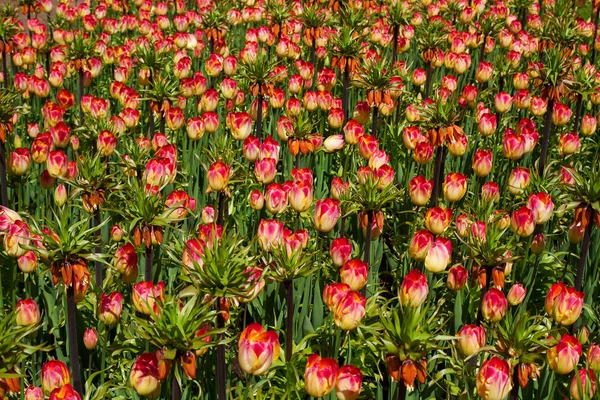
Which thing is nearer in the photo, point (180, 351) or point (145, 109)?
point (180, 351)

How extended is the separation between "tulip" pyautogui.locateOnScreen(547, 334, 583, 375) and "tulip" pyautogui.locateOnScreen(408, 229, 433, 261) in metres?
0.86

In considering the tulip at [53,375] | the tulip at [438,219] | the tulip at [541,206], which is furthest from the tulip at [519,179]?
the tulip at [53,375]

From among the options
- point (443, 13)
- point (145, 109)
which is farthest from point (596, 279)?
point (443, 13)

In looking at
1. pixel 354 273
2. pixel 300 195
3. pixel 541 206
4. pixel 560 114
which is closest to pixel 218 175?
pixel 300 195

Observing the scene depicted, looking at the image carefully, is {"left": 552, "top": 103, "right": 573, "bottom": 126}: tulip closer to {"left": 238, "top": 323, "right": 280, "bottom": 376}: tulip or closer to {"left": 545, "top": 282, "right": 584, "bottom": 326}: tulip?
{"left": 545, "top": 282, "right": 584, "bottom": 326}: tulip

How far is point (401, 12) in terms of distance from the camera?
6496 mm

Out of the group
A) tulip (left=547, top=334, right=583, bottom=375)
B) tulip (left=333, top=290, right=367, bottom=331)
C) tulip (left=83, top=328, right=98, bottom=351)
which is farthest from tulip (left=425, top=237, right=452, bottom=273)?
tulip (left=83, top=328, right=98, bottom=351)

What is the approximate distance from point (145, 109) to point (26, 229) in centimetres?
367

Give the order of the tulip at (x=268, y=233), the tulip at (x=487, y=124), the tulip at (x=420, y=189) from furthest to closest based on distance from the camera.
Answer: the tulip at (x=487, y=124), the tulip at (x=420, y=189), the tulip at (x=268, y=233)

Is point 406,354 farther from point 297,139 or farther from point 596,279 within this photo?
point 297,139

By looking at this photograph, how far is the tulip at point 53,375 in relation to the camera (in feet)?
7.93

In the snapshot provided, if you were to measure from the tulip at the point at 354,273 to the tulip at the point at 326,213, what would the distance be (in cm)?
42

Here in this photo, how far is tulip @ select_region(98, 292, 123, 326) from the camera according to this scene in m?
2.92

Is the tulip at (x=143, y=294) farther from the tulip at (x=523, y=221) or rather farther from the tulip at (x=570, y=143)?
the tulip at (x=570, y=143)
